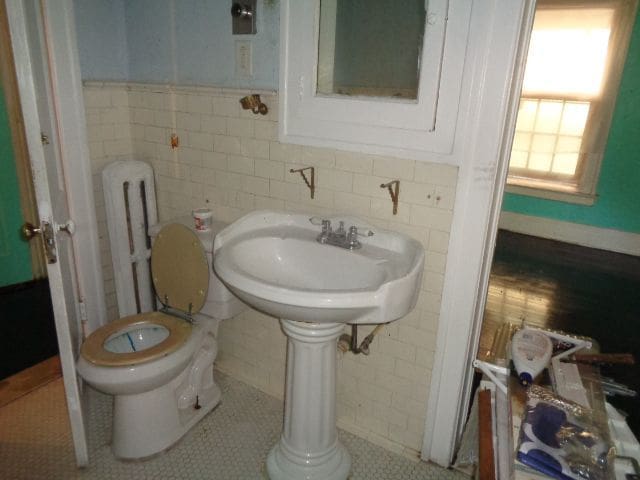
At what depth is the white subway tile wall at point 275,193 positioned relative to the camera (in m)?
1.57

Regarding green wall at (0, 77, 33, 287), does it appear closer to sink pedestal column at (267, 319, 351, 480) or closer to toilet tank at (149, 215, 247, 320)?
toilet tank at (149, 215, 247, 320)

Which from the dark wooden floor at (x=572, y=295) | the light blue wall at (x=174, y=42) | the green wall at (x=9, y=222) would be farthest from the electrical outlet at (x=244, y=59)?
the dark wooden floor at (x=572, y=295)

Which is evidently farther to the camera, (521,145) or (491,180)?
(521,145)

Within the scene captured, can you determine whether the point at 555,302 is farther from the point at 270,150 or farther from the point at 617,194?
the point at 270,150

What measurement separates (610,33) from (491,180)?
3.39 meters

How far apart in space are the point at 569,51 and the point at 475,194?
3460 millimetres

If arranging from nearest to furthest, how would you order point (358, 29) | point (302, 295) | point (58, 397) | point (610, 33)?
point (302, 295) → point (358, 29) → point (58, 397) → point (610, 33)

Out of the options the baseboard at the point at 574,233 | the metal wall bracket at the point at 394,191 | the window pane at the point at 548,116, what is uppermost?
the window pane at the point at 548,116

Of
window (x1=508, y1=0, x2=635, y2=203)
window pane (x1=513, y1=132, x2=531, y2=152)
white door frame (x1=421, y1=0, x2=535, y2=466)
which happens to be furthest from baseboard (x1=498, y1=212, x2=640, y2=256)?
white door frame (x1=421, y1=0, x2=535, y2=466)

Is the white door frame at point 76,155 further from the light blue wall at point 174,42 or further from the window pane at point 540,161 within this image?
the window pane at point 540,161

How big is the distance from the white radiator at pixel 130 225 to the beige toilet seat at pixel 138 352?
29cm

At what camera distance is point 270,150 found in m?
1.79

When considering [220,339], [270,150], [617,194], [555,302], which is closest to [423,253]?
[270,150]

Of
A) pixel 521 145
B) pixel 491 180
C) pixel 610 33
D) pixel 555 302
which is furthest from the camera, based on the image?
pixel 521 145
